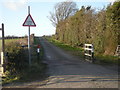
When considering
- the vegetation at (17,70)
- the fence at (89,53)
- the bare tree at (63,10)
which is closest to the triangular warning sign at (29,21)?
the vegetation at (17,70)

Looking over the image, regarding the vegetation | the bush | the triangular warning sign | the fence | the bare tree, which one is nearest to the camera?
the vegetation

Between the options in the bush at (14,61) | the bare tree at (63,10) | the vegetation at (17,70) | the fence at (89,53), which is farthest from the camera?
the bare tree at (63,10)

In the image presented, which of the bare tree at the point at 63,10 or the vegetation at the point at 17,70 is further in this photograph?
the bare tree at the point at 63,10

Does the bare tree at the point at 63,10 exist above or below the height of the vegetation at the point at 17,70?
above

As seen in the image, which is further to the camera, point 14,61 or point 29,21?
point 29,21

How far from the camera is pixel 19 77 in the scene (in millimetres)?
6719

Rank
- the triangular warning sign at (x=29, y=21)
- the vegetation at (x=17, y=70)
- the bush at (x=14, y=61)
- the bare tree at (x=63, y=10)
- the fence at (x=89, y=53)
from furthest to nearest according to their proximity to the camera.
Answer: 1. the bare tree at (x=63, y=10)
2. the fence at (x=89, y=53)
3. the triangular warning sign at (x=29, y=21)
4. the bush at (x=14, y=61)
5. the vegetation at (x=17, y=70)

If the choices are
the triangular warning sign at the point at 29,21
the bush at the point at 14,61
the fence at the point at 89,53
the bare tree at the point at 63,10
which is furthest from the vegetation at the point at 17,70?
the bare tree at the point at 63,10

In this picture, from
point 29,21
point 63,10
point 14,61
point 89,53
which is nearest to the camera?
point 14,61

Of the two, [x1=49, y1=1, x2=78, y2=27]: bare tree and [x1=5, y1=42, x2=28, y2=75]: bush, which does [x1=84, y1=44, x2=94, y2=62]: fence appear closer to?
[x1=5, y1=42, x2=28, y2=75]: bush

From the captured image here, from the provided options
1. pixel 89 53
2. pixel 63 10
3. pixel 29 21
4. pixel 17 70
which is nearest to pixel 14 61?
pixel 17 70

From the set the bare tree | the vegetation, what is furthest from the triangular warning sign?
the bare tree

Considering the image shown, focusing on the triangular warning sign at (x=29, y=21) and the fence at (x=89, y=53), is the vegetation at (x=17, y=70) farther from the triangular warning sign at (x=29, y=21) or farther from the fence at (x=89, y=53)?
the fence at (x=89, y=53)

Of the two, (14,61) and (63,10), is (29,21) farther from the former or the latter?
(63,10)
